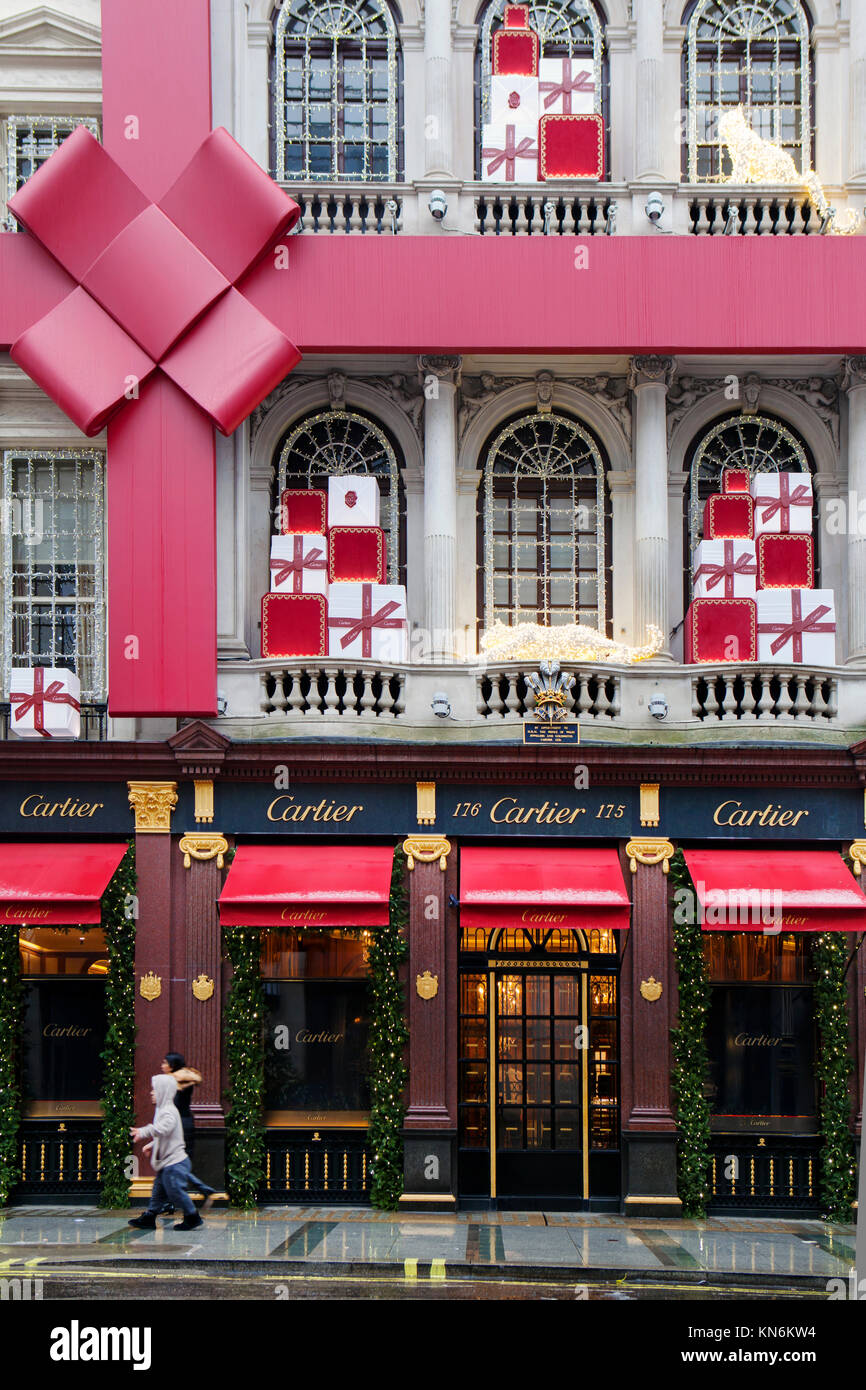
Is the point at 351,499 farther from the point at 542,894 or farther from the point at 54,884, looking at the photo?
the point at 54,884

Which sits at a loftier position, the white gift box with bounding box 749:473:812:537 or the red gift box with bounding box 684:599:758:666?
the white gift box with bounding box 749:473:812:537

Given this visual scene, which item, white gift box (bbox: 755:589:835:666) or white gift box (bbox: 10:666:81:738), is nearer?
white gift box (bbox: 10:666:81:738)

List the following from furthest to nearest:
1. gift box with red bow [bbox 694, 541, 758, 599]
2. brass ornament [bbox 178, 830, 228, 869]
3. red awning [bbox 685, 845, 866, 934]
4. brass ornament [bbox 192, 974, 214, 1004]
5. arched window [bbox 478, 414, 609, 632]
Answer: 1. arched window [bbox 478, 414, 609, 632]
2. gift box with red bow [bbox 694, 541, 758, 599]
3. brass ornament [bbox 178, 830, 228, 869]
4. brass ornament [bbox 192, 974, 214, 1004]
5. red awning [bbox 685, 845, 866, 934]

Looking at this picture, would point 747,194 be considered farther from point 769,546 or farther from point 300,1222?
point 300,1222

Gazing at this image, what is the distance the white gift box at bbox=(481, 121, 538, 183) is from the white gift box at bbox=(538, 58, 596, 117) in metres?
0.37

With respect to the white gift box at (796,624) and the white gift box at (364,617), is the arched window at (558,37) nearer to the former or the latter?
the white gift box at (364,617)

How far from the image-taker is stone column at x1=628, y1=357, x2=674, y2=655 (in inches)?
640

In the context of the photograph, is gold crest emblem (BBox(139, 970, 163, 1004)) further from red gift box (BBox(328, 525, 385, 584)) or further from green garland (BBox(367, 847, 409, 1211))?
red gift box (BBox(328, 525, 385, 584))

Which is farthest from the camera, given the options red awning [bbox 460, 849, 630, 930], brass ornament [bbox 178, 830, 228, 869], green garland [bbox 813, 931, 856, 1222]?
brass ornament [bbox 178, 830, 228, 869]

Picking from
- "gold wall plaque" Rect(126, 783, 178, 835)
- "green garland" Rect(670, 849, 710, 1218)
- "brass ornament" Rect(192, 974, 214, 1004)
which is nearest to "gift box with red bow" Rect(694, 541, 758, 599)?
"green garland" Rect(670, 849, 710, 1218)

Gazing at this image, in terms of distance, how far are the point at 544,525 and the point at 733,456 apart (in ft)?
8.91

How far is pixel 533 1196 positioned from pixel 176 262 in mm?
12074

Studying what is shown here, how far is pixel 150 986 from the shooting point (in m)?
15.4

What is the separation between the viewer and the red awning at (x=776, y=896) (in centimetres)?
1487
